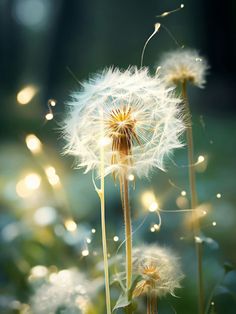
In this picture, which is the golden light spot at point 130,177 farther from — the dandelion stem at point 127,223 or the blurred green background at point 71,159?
the blurred green background at point 71,159

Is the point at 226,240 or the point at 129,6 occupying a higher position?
the point at 129,6

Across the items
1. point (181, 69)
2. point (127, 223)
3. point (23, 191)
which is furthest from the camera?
point (23, 191)

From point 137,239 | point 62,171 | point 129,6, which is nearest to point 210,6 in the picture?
point 129,6

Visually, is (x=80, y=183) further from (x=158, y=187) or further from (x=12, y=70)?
(x=12, y=70)

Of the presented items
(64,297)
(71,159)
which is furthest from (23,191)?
(64,297)

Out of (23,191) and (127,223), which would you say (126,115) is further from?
(23,191)

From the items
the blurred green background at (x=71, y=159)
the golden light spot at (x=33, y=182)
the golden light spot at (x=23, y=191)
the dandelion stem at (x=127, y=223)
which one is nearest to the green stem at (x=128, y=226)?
the dandelion stem at (x=127, y=223)

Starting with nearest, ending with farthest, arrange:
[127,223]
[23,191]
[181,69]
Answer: [127,223] < [181,69] < [23,191]
